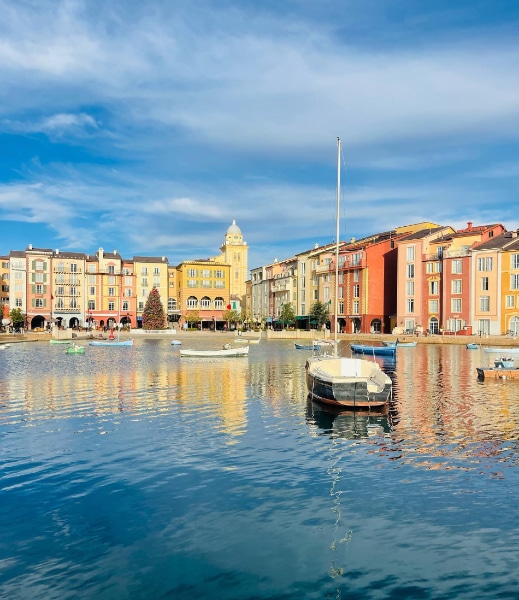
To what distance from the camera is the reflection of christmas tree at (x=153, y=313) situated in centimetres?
12369

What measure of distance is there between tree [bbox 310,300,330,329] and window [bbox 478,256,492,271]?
111ft

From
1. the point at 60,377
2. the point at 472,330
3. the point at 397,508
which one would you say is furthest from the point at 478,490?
the point at 472,330

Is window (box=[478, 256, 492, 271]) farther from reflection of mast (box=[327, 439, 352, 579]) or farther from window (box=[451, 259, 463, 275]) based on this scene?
reflection of mast (box=[327, 439, 352, 579])

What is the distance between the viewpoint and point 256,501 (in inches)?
597

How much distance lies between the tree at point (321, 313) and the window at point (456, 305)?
28.4 metres

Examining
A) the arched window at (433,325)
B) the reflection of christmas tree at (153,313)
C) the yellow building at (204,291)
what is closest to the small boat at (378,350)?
the arched window at (433,325)

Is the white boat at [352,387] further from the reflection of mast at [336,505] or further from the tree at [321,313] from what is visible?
the tree at [321,313]

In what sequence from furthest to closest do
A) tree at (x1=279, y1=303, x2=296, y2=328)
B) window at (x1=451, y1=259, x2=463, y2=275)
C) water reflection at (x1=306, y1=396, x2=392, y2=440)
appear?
tree at (x1=279, y1=303, x2=296, y2=328)
window at (x1=451, y1=259, x2=463, y2=275)
water reflection at (x1=306, y1=396, x2=392, y2=440)

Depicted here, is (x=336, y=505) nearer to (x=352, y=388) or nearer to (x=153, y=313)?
(x=352, y=388)

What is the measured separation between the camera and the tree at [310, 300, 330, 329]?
119 m

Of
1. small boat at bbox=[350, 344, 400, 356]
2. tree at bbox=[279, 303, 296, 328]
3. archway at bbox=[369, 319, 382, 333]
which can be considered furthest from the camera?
tree at bbox=[279, 303, 296, 328]

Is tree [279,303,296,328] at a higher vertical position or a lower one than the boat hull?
higher

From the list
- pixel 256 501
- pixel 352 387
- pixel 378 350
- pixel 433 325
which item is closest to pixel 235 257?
pixel 433 325

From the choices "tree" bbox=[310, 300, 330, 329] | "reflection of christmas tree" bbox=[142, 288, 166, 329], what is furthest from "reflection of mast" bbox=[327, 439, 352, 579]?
"reflection of christmas tree" bbox=[142, 288, 166, 329]
